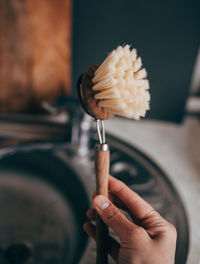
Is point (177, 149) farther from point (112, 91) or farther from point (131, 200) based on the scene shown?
point (112, 91)

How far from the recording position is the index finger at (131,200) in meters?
0.41

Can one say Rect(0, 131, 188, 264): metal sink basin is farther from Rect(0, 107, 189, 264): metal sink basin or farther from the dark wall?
the dark wall

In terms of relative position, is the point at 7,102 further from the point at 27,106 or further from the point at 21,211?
the point at 21,211

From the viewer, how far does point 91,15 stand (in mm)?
745

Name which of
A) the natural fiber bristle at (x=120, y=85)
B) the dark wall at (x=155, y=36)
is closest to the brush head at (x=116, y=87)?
the natural fiber bristle at (x=120, y=85)

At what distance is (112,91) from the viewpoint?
1.09 ft

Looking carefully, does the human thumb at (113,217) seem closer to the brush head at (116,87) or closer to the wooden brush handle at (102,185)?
the wooden brush handle at (102,185)


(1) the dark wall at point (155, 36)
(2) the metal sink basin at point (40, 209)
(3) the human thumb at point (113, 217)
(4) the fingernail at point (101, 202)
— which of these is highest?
(1) the dark wall at point (155, 36)

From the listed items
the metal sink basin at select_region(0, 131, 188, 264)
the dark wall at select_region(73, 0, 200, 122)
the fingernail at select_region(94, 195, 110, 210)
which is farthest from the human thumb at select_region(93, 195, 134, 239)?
the dark wall at select_region(73, 0, 200, 122)

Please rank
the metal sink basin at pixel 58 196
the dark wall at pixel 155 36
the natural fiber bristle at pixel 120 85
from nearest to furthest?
the natural fiber bristle at pixel 120 85
the metal sink basin at pixel 58 196
the dark wall at pixel 155 36

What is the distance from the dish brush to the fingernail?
0.02m

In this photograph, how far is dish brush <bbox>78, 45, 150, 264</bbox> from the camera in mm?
334

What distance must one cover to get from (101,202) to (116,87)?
0.63 ft

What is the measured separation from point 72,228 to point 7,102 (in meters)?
0.52
